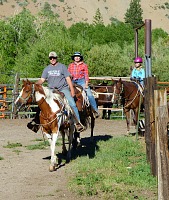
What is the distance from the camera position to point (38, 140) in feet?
54.2

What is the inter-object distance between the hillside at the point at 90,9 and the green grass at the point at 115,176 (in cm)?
12620

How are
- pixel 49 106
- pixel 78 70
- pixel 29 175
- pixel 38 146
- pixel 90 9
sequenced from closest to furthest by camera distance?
pixel 29 175, pixel 49 106, pixel 78 70, pixel 38 146, pixel 90 9

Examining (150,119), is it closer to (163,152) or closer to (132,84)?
(163,152)

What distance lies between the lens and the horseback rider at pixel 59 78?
39.1 ft

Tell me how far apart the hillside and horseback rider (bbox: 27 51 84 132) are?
414ft

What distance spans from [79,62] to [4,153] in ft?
9.56

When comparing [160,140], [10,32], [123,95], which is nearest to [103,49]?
[10,32]

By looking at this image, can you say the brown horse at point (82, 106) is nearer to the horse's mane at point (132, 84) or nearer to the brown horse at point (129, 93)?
the brown horse at point (129, 93)

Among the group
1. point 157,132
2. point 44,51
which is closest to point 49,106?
point 157,132

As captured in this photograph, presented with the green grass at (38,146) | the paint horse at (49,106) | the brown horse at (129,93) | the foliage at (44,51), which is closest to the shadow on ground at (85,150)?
the paint horse at (49,106)

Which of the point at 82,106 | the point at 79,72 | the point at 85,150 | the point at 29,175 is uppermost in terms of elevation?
the point at 79,72

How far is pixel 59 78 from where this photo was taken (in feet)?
39.6

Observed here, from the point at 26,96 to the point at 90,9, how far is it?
140 meters

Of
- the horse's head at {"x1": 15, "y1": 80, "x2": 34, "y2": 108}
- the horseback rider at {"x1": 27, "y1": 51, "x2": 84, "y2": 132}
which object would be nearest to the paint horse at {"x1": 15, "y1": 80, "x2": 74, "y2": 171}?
the horse's head at {"x1": 15, "y1": 80, "x2": 34, "y2": 108}
